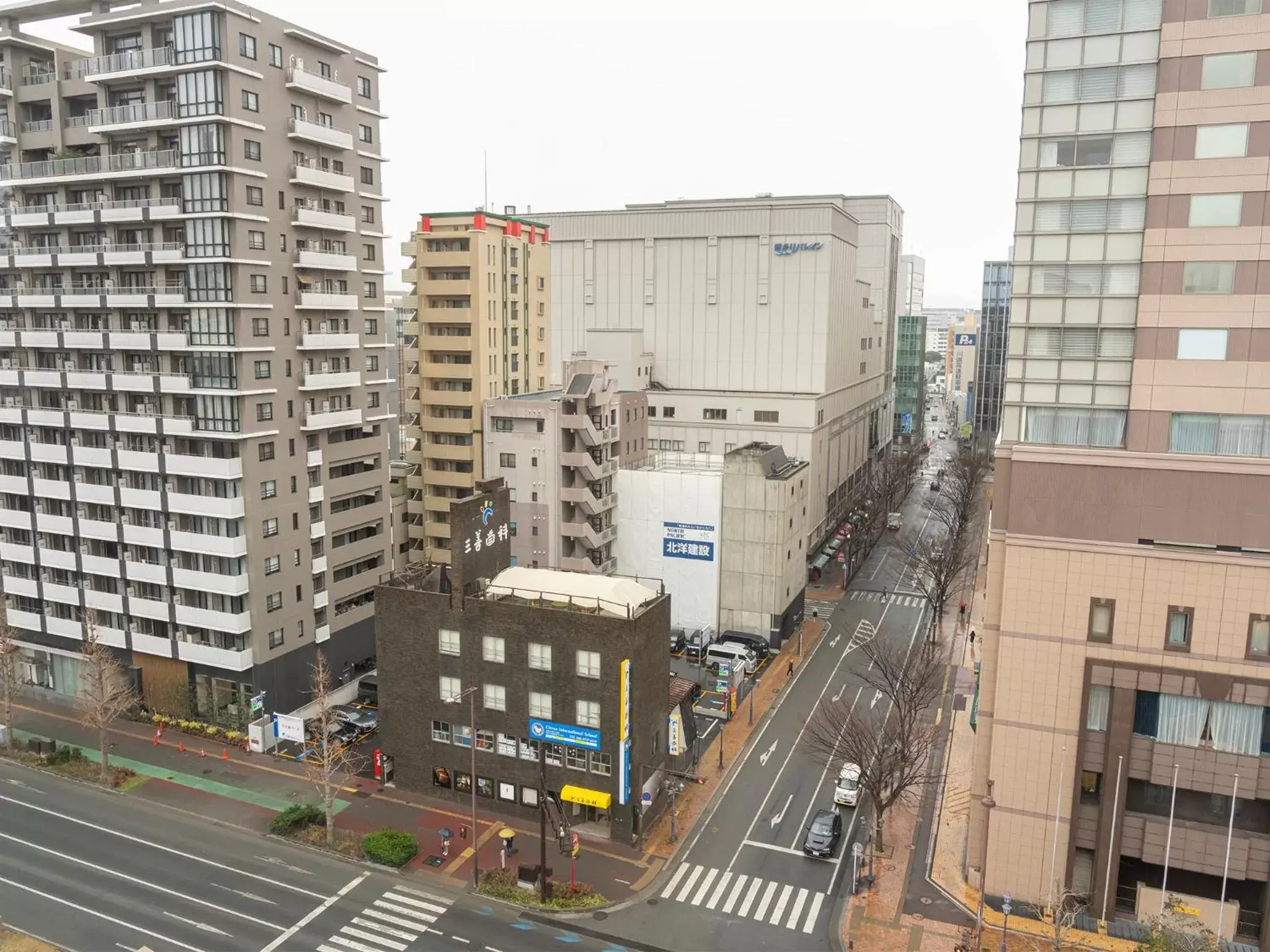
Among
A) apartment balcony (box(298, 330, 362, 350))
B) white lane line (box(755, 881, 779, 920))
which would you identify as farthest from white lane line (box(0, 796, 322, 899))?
apartment balcony (box(298, 330, 362, 350))

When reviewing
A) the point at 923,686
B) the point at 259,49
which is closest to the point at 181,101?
the point at 259,49

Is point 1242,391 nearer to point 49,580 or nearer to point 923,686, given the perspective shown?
point 923,686

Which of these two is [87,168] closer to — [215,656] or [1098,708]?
[215,656]

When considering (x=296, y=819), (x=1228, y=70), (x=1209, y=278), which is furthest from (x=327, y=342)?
(x=1228, y=70)

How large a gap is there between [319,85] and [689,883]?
52.5 m

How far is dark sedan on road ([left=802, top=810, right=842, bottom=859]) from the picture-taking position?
44534 mm

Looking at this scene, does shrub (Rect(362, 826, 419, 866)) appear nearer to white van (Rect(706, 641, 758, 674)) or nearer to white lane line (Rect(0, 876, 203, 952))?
white lane line (Rect(0, 876, 203, 952))

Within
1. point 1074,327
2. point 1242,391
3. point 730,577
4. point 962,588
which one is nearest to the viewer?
point 1242,391

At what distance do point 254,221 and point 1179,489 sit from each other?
51.8 metres

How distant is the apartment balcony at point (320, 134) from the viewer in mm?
55625

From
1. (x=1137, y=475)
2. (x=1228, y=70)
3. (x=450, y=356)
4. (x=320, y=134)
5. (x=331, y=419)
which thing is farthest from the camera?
(x=450, y=356)

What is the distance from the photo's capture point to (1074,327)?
38438 mm

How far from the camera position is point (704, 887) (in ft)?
137

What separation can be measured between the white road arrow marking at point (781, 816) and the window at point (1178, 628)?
21.7 metres
